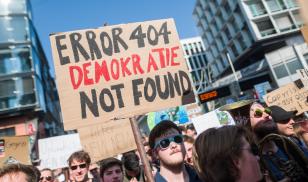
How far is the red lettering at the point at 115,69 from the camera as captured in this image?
322 cm

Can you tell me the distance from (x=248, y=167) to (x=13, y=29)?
26312 mm

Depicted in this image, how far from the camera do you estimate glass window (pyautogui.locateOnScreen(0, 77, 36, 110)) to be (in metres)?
22.9

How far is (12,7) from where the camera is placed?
2531cm

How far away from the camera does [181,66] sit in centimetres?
350

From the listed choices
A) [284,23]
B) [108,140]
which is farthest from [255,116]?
[284,23]

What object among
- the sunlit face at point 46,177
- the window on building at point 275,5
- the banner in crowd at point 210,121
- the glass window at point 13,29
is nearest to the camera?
the sunlit face at point 46,177

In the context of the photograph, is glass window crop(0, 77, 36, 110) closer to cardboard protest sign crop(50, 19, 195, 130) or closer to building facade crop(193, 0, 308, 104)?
building facade crop(193, 0, 308, 104)

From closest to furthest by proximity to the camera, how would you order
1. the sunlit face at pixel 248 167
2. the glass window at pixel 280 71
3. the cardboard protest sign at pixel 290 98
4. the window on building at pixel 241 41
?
the sunlit face at pixel 248 167, the cardboard protest sign at pixel 290 98, the glass window at pixel 280 71, the window on building at pixel 241 41

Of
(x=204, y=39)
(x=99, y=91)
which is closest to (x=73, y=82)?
(x=99, y=91)

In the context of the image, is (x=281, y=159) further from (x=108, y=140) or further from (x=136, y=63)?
(x=108, y=140)

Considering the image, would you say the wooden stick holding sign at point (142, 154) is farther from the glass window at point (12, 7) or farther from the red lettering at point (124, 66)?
the glass window at point (12, 7)

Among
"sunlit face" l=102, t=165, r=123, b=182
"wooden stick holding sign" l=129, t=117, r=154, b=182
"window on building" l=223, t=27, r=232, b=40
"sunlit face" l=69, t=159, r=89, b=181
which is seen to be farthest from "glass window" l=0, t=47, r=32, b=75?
"window on building" l=223, t=27, r=232, b=40

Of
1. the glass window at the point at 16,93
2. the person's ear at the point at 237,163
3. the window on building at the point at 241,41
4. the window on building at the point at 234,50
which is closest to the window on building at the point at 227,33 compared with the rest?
the window on building at the point at 234,50

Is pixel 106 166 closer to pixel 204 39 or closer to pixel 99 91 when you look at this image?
pixel 99 91
